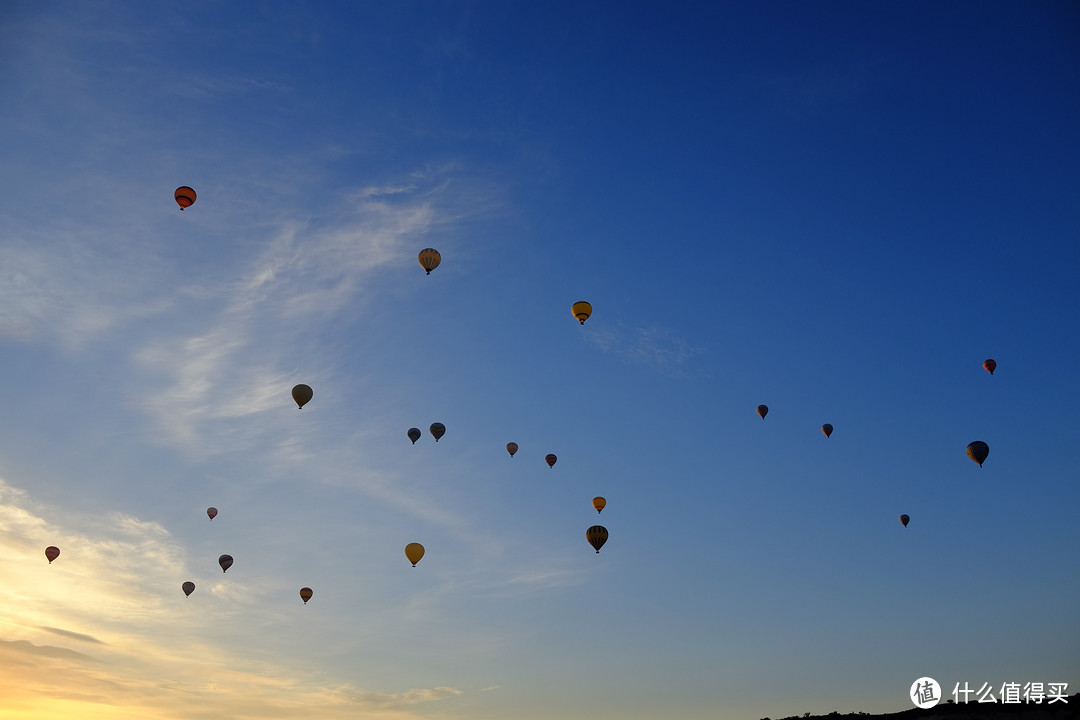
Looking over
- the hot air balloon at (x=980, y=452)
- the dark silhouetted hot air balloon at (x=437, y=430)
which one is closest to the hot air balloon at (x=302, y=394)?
the dark silhouetted hot air balloon at (x=437, y=430)

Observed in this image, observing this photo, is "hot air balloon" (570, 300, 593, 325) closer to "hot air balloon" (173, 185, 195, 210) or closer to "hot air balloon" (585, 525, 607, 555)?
"hot air balloon" (585, 525, 607, 555)

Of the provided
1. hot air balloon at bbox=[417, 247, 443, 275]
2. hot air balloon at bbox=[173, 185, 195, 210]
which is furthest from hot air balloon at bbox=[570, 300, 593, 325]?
hot air balloon at bbox=[173, 185, 195, 210]

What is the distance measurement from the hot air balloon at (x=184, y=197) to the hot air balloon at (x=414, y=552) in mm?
29765

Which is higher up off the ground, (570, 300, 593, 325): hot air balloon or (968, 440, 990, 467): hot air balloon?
(570, 300, 593, 325): hot air balloon

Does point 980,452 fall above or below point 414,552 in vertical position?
above

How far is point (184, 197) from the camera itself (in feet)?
189

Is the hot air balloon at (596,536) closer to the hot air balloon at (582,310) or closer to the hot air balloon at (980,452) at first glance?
the hot air balloon at (582,310)

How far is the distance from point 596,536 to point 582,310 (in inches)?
686

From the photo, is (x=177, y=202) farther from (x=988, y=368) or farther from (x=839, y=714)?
(x=988, y=368)

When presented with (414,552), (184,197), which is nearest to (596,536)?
(414,552)

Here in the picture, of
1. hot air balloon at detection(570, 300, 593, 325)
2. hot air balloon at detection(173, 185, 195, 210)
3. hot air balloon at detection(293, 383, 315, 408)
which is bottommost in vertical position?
hot air balloon at detection(293, 383, 315, 408)

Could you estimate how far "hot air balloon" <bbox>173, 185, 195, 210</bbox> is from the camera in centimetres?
5738

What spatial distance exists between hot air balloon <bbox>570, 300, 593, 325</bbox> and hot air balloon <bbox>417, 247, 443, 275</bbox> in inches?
437

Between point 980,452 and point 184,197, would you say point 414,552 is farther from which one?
point 980,452
